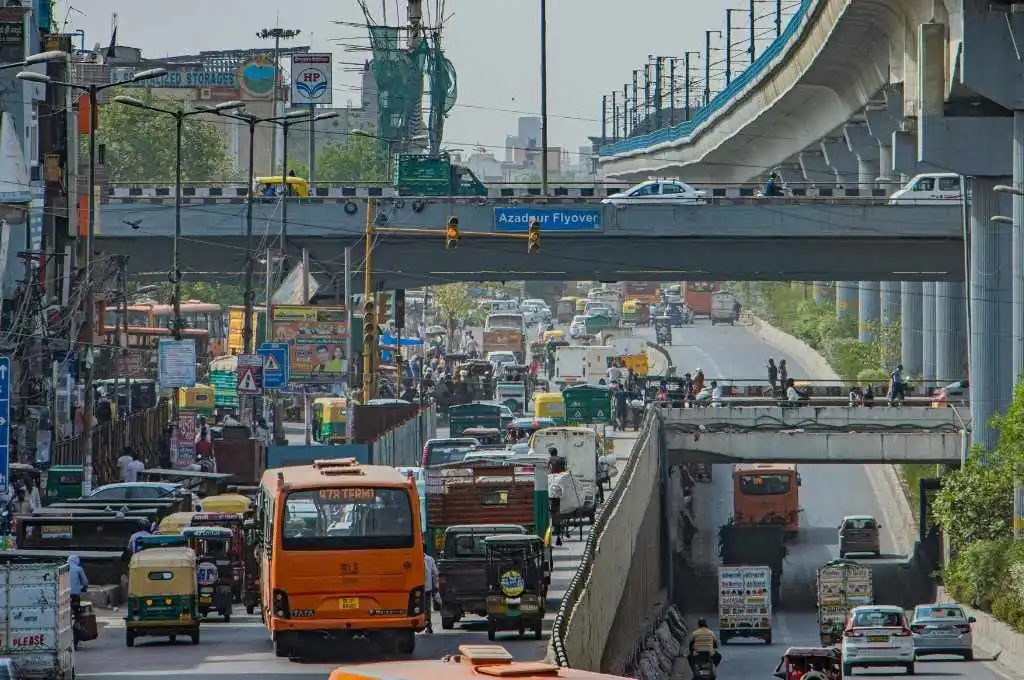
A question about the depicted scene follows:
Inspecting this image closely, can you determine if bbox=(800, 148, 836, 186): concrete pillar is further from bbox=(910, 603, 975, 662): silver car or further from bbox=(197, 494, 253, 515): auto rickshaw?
bbox=(197, 494, 253, 515): auto rickshaw

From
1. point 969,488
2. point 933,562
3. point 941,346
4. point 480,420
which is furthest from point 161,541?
point 941,346

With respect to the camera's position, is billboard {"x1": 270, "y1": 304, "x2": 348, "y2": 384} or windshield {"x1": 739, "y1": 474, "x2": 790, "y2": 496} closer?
billboard {"x1": 270, "y1": 304, "x2": 348, "y2": 384}

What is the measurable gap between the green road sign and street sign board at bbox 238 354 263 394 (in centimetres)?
2933

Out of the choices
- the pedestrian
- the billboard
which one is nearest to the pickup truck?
the pedestrian

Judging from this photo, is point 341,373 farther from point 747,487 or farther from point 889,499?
point 889,499

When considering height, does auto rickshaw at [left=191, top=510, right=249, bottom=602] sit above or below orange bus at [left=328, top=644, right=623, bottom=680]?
below

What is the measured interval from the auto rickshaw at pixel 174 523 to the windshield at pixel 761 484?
4304cm

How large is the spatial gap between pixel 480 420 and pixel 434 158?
886 centimetres

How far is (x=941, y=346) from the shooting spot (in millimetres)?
79938

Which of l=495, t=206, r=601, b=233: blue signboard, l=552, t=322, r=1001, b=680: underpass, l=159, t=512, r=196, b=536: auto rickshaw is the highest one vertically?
l=495, t=206, r=601, b=233: blue signboard

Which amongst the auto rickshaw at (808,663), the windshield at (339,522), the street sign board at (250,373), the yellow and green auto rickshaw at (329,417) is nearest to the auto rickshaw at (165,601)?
the windshield at (339,522)

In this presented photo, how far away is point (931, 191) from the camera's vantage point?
6894 centimetres

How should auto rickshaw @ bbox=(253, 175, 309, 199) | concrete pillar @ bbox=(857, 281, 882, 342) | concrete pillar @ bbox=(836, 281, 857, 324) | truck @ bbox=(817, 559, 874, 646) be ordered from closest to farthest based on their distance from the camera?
1. truck @ bbox=(817, 559, 874, 646)
2. auto rickshaw @ bbox=(253, 175, 309, 199)
3. concrete pillar @ bbox=(857, 281, 882, 342)
4. concrete pillar @ bbox=(836, 281, 857, 324)

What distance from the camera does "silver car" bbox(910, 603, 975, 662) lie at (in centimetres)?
4275
